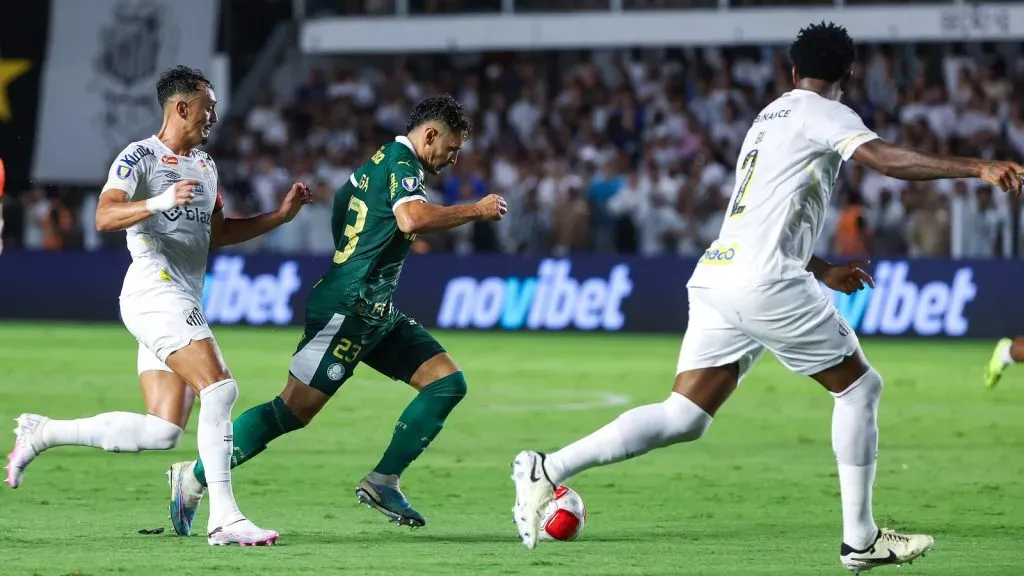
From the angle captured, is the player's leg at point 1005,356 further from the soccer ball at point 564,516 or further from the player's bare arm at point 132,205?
the player's bare arm at point 132,205

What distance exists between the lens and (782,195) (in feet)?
23.4

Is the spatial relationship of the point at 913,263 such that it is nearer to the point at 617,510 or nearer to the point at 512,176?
the point at 512,176

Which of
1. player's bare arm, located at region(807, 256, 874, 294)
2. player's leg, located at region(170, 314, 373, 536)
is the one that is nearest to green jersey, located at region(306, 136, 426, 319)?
player's leg, located at region(170, 314, 373, 536)

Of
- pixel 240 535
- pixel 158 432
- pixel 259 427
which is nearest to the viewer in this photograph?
pixel 240 535

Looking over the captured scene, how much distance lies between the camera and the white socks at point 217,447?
25.3 ft

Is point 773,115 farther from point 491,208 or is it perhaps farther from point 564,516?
point 564,516

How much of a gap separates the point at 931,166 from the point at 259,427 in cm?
358

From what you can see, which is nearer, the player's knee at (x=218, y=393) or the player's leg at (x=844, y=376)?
the player's leg at (x=844, y=376)

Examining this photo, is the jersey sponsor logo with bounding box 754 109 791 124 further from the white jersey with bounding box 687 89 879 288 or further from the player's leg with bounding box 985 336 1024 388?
the player's leg with bounding box 985 336 1024 388

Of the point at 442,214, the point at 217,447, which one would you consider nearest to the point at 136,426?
the point at 217,447

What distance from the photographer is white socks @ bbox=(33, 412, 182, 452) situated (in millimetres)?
8055

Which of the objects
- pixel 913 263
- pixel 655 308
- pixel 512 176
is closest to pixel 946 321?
pixel 913 263

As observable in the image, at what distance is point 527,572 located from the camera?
707 cm

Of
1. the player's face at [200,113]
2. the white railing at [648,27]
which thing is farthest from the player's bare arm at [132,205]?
the white railing at [648,27]
